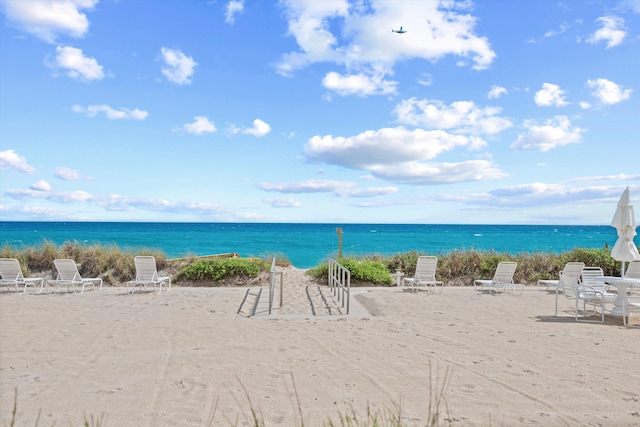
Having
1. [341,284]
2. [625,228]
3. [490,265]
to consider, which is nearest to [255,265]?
[341,284]

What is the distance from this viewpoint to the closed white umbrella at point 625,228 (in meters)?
8.38

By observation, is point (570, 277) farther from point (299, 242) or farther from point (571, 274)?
point (299, 242)

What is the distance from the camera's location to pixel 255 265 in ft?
44.8

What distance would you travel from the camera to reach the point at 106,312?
29.0ft

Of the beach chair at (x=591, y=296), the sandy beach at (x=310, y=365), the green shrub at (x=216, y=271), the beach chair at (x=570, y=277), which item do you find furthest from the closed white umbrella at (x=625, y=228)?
the green shrub at (x=216, y=271)

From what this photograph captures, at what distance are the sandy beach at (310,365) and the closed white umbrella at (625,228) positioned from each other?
1078 mm

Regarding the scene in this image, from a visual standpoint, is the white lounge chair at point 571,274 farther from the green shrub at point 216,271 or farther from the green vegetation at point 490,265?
the green shrub at point 216,271

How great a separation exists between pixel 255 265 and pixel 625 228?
8.60 m

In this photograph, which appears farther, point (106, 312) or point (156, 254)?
point (156, 254)

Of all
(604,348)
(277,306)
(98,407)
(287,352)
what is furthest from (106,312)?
(604,348)

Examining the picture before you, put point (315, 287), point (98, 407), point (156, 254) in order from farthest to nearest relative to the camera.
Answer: point (156, 254)
point (315, 287)
point (98, 407)

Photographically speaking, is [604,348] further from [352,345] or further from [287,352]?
[287,352]

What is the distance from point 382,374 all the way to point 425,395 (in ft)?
2.17

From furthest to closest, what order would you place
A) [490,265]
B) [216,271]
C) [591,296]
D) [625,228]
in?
[490,265] < [216,271] < [591,296] < [625,228]
